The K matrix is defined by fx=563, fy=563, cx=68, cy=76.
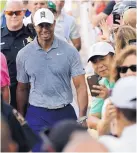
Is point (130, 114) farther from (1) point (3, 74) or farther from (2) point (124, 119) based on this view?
(1) point (3, 74)

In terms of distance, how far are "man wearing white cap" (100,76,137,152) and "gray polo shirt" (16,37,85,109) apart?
2542mm

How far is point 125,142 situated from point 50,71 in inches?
113

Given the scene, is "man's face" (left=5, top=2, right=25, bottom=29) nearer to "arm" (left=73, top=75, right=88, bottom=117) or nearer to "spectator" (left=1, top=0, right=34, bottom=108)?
"spectator" (left=1, top=0, right=34, bottom=108)

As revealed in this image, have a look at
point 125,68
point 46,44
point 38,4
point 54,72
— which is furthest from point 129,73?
point 38,4

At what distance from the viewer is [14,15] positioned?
6.53 meters

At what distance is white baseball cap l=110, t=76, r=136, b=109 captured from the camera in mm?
3023

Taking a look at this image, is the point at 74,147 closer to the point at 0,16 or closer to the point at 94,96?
the point at 94,96

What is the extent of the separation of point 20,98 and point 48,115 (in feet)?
1.49

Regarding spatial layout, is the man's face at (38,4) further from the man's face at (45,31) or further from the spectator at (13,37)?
the man's face at (45,31)

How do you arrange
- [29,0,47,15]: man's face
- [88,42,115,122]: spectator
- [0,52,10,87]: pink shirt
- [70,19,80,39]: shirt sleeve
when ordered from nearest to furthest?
[88,42,115,122]: spectator, [0,52,10,87]: pink shirt, [29,0,47,15]: man's face, [70,19,80,39]: shirt sleeve

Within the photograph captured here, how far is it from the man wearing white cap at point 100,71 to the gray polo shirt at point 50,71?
679 millimetres

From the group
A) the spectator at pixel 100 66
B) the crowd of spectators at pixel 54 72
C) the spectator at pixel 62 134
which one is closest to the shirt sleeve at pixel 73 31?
the crowd of spectators at pixel 54 72

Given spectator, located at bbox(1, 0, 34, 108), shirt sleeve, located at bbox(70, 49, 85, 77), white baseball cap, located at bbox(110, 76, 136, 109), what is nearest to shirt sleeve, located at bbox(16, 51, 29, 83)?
spectator, located at bbox(1, 0, 34, 108)

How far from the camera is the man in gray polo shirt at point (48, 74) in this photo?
5.71 meters
